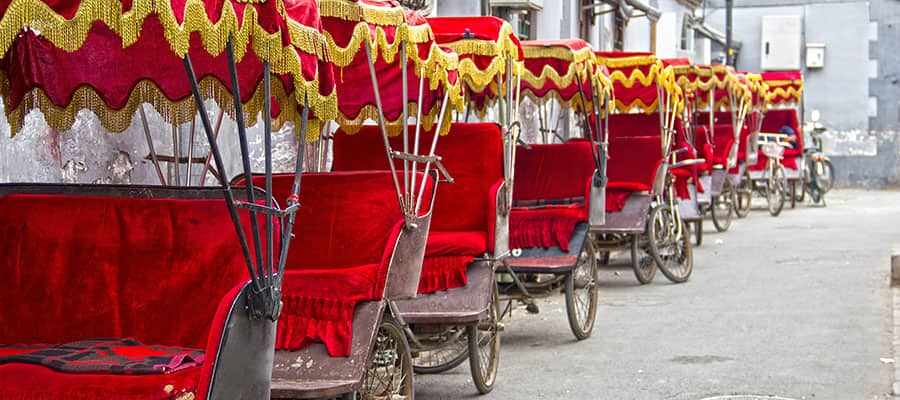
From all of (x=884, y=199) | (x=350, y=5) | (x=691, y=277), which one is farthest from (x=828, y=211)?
(x=350, y=5)

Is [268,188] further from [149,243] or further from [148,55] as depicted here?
[148,55]

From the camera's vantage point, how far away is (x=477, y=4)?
1839 cm

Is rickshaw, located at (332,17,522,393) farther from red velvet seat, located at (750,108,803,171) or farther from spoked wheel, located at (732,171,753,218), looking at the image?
red velvet seat, located at (750,108,803,171)

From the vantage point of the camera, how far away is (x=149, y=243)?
232 inches

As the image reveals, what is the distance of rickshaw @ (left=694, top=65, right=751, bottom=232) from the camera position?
57.8ft

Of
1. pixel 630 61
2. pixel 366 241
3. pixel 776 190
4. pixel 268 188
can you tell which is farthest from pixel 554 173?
pixel 776 190

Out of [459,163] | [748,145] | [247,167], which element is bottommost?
[748,145]

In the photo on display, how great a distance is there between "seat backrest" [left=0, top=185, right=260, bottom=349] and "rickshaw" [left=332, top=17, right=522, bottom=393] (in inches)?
63.9

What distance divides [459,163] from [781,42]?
2930 cm

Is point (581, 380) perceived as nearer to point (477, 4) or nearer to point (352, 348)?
point (352, 348)

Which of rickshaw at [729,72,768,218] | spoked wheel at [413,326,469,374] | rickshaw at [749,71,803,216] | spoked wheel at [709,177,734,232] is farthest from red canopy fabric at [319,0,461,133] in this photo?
rickshaw at [749,71,803,216]

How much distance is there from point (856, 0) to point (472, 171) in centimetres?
2955

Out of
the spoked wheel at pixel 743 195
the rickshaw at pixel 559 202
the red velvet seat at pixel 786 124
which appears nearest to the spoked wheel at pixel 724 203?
the spoked wheel at pixel 743 195

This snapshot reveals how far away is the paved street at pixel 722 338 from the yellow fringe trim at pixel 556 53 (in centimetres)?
217
